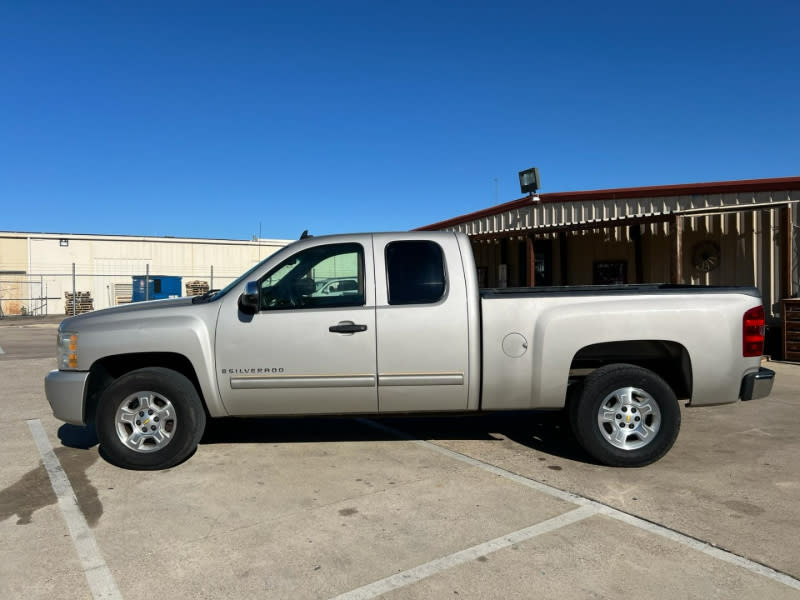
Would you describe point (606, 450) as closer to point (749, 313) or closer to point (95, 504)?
point (749, 313)

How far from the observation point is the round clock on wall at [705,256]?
477 inches

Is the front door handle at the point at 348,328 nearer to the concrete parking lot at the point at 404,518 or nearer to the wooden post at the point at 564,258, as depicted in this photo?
the concrete parking lot at the point at 404,518

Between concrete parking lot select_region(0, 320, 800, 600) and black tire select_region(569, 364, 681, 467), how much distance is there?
16cm

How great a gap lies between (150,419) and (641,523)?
12.1 feet

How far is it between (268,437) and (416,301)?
2222 millimetres

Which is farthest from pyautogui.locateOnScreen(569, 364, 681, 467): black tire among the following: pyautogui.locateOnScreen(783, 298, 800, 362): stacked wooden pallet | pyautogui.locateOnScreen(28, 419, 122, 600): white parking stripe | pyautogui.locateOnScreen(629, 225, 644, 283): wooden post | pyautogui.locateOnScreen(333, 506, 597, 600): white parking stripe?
pyautogui.locateOnScreen(629, 225, 644, 283): wooden post

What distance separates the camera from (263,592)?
2.90m

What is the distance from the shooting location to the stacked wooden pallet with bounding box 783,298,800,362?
1036 cm

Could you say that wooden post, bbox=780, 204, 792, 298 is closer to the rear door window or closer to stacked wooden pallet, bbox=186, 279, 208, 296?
the rear door window

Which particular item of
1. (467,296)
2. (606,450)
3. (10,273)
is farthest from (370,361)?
(10,273)

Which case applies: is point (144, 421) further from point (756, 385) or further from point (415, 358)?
point (756, 385)

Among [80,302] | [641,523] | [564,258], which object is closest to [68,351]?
[641,523]

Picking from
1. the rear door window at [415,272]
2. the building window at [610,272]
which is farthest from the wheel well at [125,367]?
the building window at [610,272]

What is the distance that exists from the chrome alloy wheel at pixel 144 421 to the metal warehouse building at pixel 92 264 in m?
26.7
